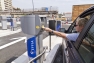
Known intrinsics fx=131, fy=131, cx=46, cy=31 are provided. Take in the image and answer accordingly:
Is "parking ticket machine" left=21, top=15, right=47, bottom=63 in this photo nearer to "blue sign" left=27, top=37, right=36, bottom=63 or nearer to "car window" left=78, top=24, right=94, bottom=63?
"blue sign" left=27, top=37, right=36, bottom=63

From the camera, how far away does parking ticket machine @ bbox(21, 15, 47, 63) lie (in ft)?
9.48

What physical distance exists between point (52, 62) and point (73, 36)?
1888mm

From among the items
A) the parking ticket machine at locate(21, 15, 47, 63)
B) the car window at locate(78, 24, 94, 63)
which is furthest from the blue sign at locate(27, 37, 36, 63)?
the car window at locate(78, 24, 94, 63)

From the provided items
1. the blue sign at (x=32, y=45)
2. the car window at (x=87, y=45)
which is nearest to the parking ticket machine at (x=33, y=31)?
the blue sign at (x=32, y=45)

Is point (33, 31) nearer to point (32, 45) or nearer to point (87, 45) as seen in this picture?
point (32, 45)

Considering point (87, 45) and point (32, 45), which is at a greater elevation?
point (87, 45)

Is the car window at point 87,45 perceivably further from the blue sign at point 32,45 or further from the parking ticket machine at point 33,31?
the blue sign at point 32,45

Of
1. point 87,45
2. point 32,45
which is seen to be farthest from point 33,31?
point 87,45

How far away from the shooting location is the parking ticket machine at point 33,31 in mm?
2891

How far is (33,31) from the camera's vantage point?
9.64ft

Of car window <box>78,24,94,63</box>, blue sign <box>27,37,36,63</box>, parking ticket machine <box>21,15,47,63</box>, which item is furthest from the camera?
blue sign <box>27,37,36,63</box>

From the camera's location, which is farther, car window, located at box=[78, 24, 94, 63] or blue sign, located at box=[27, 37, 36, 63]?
blue sign, located at box=[27, 37, 36, 63]

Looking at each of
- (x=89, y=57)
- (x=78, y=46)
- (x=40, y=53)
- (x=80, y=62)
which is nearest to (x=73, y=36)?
(x=78, y=46)

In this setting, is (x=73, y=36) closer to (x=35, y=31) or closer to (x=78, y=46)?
(x=78, y=46)
